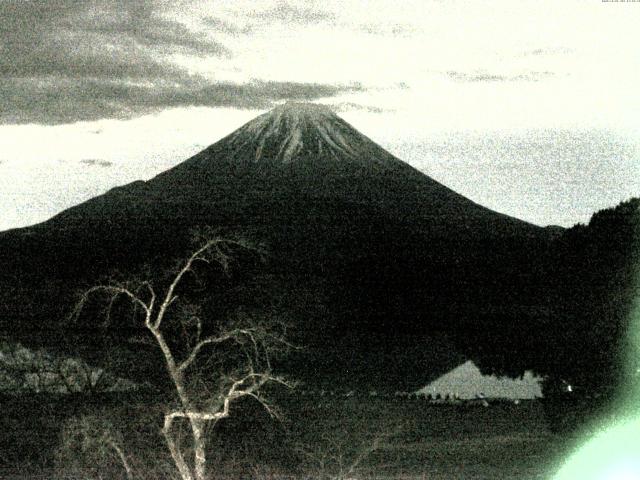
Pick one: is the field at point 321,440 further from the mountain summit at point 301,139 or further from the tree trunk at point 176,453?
the mountain summit at point 301,139

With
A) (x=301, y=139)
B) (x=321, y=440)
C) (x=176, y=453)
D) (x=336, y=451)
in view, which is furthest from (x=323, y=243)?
(x=176, y=453)

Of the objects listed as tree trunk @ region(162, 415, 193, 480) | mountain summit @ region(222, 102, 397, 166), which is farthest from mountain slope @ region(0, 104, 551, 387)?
tree trunk @ region(162, 415, 193, 480)

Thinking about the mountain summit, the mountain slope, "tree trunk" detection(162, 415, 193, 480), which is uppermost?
the mountain summit

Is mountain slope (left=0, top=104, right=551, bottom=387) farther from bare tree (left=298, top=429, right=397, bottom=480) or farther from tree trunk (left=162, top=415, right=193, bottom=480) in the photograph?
bare tree (left=298, top=429, right=397, bottom=480)

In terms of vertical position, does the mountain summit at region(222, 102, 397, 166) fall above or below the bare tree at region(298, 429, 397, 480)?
above

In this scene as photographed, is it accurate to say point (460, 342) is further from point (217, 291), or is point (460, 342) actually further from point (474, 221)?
point (474, 221)

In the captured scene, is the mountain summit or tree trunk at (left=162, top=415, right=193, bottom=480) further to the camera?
the mountain summit

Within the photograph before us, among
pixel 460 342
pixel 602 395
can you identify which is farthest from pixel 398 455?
pixel 460 342
